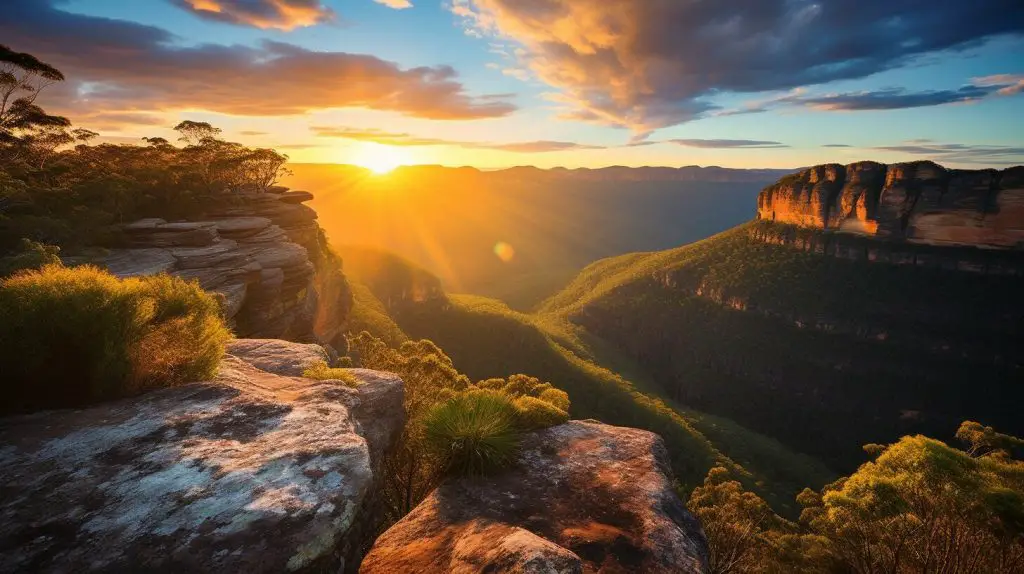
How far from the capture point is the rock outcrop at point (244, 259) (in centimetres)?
1923

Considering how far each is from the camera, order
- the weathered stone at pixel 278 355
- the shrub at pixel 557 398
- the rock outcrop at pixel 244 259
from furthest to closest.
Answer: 1. the rock outcrop at pixel 244 259
2. the shrub at pixel 557 398
3. the weathered stone at pixel 278 355

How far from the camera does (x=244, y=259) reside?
22.5 metres

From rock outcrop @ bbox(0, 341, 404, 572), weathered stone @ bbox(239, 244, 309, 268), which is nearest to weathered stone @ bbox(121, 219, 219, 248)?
weathered stone @ bbox(239, 244, 309, 268)

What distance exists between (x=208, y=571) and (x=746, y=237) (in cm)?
13251

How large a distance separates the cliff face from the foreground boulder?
382ft

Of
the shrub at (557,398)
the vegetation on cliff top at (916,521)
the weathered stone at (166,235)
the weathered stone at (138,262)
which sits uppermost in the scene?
the weathered stone at (166,235)

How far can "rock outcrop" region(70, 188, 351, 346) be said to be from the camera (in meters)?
19.2

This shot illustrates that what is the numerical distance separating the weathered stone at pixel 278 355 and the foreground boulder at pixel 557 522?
4718 millimetres

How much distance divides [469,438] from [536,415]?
223cm

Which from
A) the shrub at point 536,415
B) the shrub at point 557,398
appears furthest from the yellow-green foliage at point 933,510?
the shrub at point 536,415

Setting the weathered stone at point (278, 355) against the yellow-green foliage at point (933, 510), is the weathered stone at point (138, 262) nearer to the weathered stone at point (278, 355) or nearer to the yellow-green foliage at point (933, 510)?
the weathered stone at point (278, 355)

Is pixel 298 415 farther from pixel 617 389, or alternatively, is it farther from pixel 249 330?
pixel 617 389

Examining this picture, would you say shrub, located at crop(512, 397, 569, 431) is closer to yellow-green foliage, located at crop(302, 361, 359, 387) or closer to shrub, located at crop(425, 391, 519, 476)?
shrub, located at crop(425, 391, 519, 476)

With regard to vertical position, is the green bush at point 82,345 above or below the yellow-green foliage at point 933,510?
above
